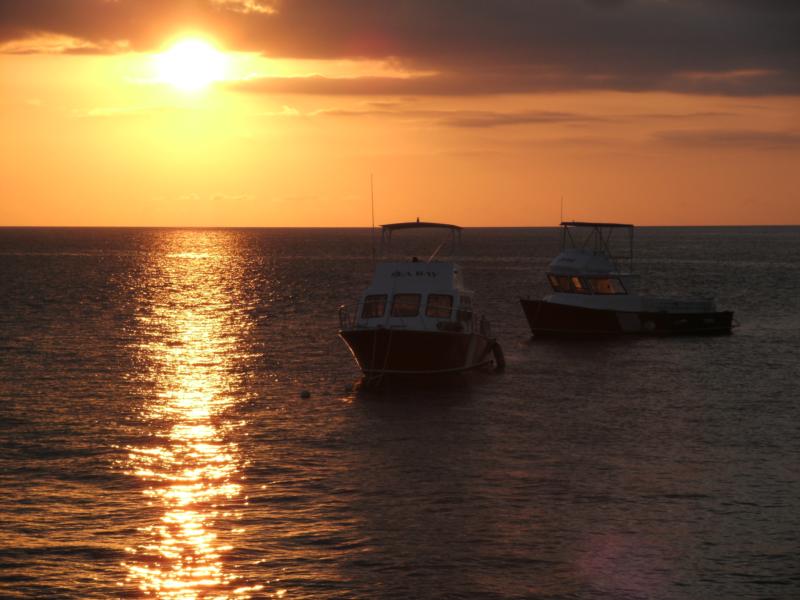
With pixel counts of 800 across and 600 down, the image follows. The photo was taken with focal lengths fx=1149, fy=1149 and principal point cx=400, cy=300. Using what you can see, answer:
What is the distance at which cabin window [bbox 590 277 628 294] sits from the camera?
245ft

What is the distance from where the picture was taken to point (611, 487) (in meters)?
32.2

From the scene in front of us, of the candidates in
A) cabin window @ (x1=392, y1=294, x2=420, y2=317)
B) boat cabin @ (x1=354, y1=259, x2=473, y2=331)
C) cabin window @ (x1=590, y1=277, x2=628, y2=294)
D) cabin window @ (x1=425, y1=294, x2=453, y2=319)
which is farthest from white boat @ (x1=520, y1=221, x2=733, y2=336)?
cabin window @ (x1=392, y1=294, x2=420, y2=317)

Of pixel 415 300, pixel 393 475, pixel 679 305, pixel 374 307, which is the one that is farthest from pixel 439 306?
pixel 679 305

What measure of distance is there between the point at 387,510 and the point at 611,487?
675cm

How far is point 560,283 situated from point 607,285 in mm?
3049

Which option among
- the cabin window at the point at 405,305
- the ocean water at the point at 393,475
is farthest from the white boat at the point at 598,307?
the cabin window at the point at 405,305

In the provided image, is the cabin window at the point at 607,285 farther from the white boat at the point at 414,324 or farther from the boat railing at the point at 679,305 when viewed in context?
the white boat at the point at 414,324

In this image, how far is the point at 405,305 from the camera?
2030 inches

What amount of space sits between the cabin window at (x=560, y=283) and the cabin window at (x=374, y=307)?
25.4m

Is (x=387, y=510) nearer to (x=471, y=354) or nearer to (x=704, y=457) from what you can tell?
(x=704, y=457)

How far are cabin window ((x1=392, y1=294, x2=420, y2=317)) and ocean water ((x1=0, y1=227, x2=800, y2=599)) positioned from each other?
147 inches

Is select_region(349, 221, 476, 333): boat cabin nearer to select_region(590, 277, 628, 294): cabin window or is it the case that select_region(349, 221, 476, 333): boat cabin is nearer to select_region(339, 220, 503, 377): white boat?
select_region(339, 220, 503, 377): white boat

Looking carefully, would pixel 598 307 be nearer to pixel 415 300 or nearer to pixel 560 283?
pixel 560 283

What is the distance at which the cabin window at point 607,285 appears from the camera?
74.8 meters
